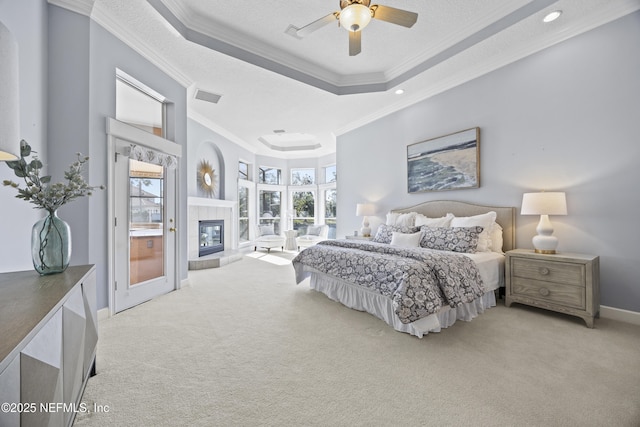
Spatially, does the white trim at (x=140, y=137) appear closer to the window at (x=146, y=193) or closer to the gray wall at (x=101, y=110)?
the gray wall at (x=101, y=110)

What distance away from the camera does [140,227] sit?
330 centimetres

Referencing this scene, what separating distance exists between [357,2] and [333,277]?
274 centimetres

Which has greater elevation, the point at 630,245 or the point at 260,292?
the point at 630,245

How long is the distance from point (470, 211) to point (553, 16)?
2.27 meters

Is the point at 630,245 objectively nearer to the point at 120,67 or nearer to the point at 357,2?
the point at 357,2

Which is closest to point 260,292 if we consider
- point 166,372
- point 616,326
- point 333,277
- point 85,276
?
point 333,277

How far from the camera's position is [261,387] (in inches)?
66.2

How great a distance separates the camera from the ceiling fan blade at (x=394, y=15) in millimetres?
2227

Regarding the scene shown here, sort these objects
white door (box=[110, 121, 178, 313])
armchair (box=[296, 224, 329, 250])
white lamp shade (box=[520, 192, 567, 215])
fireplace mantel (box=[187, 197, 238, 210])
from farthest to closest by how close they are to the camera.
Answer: armchair (box=[296, 224, 329, 250]), fireplace mantel (box=[187, 197, 238, 210]), white door (box=[110, 121, 178, 313]), white lamp shade (box=[520, 192, 567, 215])

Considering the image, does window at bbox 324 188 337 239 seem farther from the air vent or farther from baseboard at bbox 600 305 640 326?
baseboard at bbox 600 305 640 326

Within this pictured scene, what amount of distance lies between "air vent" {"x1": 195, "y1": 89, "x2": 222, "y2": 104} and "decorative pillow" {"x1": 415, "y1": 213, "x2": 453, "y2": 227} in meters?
3.92

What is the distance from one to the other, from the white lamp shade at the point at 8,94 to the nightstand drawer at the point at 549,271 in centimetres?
378

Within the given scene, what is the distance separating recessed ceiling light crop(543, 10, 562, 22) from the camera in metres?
2.70

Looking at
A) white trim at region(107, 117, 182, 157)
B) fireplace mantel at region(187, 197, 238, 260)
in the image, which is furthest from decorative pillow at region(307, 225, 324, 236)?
white trim at region(107, 117, 182, 157)
